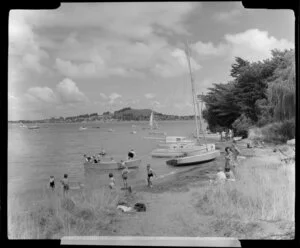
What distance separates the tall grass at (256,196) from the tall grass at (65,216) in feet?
2.44

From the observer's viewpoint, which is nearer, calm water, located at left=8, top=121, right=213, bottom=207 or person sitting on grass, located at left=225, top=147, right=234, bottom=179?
calm water, located at left=8, top=121, right=213, bottom=207

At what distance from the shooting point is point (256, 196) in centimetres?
278

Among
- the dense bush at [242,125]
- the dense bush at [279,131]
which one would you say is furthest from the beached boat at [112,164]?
the dense bush at [279,131]

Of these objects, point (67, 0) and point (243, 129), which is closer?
point (67, 0)

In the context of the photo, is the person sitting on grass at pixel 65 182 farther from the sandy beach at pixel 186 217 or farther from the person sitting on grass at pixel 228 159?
the person sitting on grass at pixel 228 159

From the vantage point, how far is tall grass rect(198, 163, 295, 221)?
2688mm

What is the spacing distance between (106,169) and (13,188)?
27.9 inches

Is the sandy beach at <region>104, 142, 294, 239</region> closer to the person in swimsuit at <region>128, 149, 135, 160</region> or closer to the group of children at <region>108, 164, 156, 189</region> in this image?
the group of children at <region>108, 164, 156, 189</region>

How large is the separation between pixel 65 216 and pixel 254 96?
175 cm

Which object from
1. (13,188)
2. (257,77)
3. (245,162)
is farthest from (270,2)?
(13,188)

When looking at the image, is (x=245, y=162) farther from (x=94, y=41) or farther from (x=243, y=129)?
(x=94, y=41)

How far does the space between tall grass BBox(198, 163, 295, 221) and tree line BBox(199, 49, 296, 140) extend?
0.36 m

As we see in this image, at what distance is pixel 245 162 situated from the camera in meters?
2.92

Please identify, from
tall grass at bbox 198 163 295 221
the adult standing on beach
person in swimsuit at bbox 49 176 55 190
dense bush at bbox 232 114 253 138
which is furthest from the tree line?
person in swimsuit at bbox 49 176 55 190
